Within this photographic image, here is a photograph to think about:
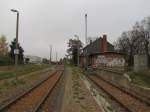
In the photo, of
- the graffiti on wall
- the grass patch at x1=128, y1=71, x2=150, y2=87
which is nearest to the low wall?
the grass patch at x1=128, y1=71, x2=150, y2=87

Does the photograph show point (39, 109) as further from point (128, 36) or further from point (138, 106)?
point (128, 36)

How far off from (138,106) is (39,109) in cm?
477

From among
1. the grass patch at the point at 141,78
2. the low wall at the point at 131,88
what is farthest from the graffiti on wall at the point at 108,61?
the grass patch at the point at 141,78

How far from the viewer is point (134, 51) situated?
88.3 meters

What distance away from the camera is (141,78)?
23562 mm

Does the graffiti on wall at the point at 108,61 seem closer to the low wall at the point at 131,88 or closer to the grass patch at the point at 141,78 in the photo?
the low wall at the point at 131,88

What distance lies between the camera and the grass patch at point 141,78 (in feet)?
72.8

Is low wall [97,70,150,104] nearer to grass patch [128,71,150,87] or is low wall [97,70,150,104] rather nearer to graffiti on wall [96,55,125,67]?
grass patch [128,71,150,87]

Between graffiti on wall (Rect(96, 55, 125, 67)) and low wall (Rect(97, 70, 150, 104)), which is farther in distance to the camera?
graffiti on wall (Rect(96, 55, 125, 67))

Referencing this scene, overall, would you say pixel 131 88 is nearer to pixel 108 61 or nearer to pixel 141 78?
pixel 141 78

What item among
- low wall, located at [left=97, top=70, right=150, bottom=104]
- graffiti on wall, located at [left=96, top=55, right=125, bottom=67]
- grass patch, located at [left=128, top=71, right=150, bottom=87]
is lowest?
low wall, located at [left=97, top=70, right=150, bottom=104]

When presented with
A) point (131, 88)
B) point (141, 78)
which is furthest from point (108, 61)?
point (131, 88)

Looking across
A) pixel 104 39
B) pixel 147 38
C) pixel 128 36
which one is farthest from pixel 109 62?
pixel 128 36

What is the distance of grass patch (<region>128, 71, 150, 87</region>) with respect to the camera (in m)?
22.2
